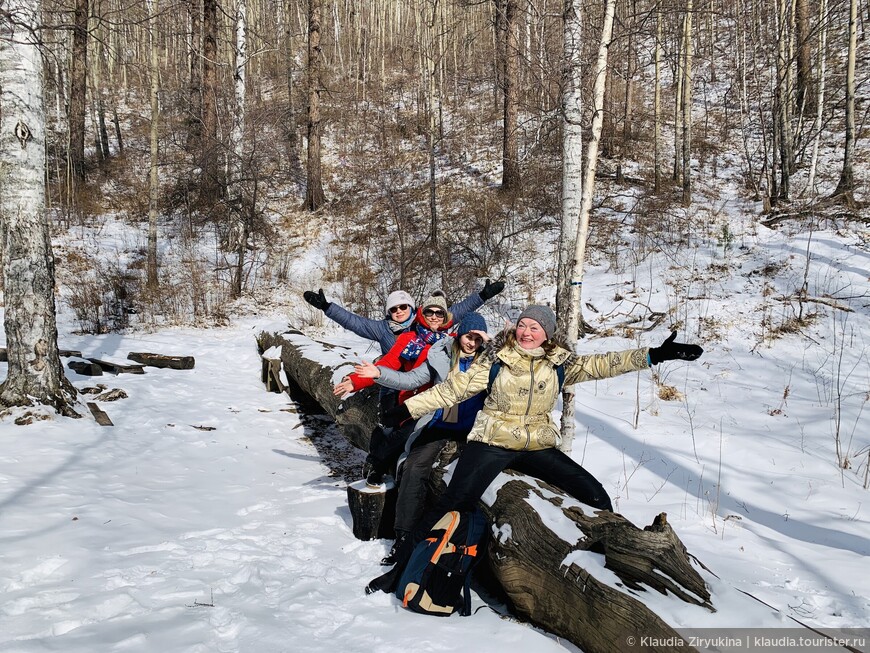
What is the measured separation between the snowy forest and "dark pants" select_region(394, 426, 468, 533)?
0.47 m

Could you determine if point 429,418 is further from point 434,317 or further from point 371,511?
point 434,317

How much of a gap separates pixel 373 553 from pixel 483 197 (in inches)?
445

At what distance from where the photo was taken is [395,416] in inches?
159

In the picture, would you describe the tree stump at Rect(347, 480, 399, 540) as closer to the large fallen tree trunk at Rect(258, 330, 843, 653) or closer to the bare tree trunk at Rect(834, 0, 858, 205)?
the large fallen tree trunk at Rect(258, 330, 843, 653)

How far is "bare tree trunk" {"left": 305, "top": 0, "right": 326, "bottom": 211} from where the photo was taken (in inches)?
598

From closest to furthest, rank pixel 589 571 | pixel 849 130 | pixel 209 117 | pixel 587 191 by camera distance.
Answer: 1. pixel 589 571
2. pixel 587 191
3. pixel 849 130
4. pixel 209 117

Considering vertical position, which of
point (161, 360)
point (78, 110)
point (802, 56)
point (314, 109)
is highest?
point (78, 110)

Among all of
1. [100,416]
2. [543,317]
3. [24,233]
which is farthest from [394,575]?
[24,233]

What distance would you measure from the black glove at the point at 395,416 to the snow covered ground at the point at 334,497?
809 millimetres

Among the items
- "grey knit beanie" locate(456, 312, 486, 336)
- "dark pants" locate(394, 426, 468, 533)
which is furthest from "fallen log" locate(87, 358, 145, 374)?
"grey knit beanie" locate(456, 312, 486, 336)

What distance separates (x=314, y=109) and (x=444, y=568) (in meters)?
14.9

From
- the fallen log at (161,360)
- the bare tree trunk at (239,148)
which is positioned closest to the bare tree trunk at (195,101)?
the bare tree trunk at (239,148)

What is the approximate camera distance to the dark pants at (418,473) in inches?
135

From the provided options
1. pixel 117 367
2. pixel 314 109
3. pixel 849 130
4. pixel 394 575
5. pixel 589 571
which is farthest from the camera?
pixel 314 109
